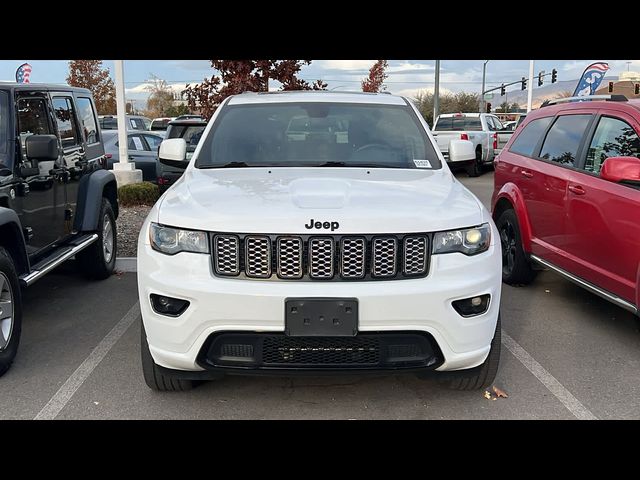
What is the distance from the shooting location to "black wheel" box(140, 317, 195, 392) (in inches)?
142

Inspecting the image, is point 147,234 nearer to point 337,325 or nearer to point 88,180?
point 337,325

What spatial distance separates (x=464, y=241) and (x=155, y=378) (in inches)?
76.3

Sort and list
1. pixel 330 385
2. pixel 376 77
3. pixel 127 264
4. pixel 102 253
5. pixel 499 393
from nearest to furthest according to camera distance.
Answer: pixel 499 393 < pixel 330 385 < pixel 102 253 < pixel 127 264 < pixel 376 77

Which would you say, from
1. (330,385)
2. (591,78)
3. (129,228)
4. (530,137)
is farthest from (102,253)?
(591,78)

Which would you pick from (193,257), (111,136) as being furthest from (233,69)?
(193,257)

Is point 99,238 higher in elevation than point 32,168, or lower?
lower

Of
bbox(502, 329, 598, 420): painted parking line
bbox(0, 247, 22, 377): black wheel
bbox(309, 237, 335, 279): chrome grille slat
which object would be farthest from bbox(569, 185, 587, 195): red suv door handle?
bbox(0, 247, 22, 377): black wheel

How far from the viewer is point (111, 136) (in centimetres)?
1328

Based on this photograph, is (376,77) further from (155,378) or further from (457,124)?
(155,378)

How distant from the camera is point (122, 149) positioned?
12.1 m

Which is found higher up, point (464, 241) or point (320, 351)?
point (464, 241)

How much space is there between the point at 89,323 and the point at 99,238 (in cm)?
136

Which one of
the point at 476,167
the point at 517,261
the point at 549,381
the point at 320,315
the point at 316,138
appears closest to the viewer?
the point at 320,315

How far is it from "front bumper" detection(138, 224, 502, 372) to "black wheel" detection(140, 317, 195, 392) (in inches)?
9.9
